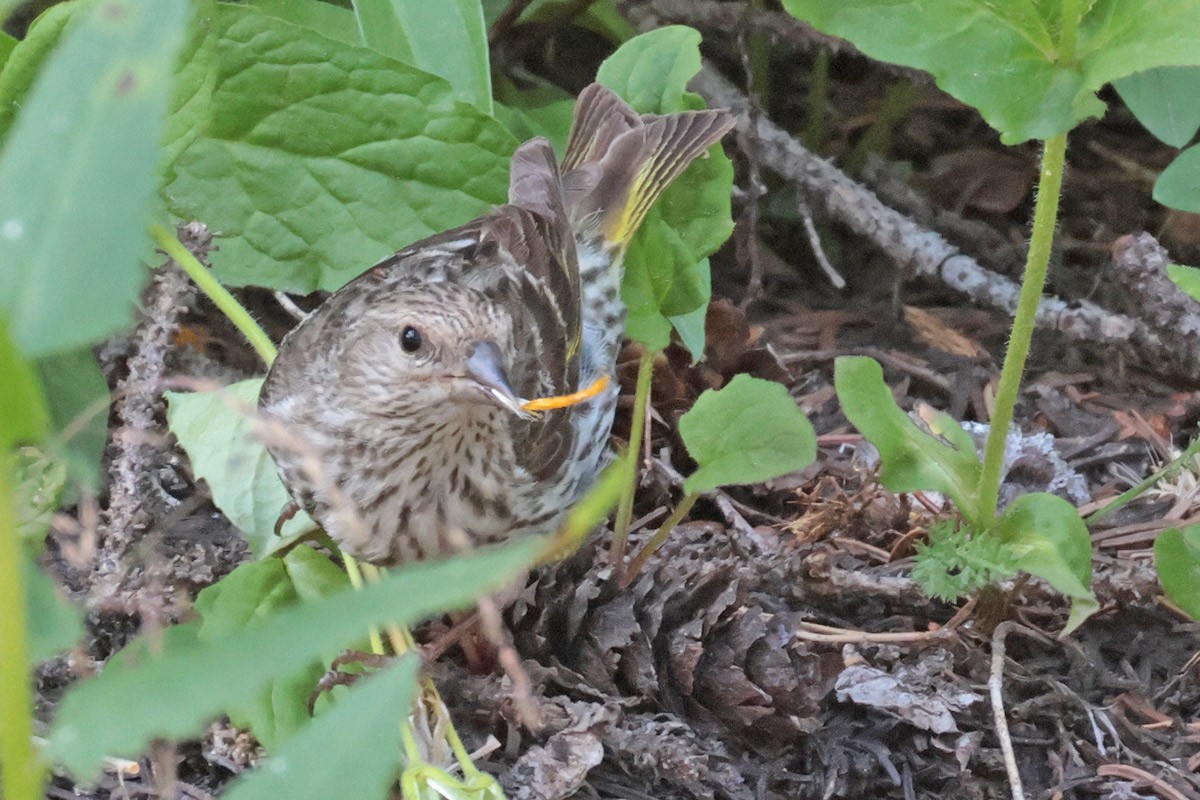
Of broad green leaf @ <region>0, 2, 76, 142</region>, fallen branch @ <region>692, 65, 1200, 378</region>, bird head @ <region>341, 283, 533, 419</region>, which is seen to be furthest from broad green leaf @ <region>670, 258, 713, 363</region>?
broad green leaf @ <region>0, 2, 76, 142</region>

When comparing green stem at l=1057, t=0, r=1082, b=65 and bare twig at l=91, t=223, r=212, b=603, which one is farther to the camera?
bare twig at l=91, t=223, r=212, b=603

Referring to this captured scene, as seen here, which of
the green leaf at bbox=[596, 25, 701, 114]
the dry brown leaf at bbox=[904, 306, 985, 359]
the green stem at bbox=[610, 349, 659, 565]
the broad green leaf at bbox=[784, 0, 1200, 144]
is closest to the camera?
the broad green leaf at bbox=[784, 0, 1200, 144]

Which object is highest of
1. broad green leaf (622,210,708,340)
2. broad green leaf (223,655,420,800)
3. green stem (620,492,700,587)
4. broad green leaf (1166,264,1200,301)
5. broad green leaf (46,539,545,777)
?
broad green leaf (46,539,545,777)

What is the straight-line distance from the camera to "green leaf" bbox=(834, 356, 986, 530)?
173 cm

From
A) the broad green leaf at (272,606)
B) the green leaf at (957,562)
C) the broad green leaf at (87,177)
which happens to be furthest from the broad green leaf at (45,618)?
the green leaf at (957,562)

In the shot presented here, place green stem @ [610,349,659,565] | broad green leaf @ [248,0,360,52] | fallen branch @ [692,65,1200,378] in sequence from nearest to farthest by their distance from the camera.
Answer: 1. green stem @ [610,349,659,565]
2. fallen branch @ [692,65,1200,378]
3. broad green leaf @ [248,0,360,52]

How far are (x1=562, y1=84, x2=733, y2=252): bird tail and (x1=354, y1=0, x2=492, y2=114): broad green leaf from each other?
200mm

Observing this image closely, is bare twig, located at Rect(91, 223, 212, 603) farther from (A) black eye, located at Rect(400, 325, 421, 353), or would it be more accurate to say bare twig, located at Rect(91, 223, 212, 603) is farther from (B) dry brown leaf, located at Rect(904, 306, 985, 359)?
(B) dry brown leaf, located at Rect(904, 306, 985, 359)

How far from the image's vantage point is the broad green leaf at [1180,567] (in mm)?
1688

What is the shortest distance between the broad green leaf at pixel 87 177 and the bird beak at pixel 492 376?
1.03 meters

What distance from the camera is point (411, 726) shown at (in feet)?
4.57

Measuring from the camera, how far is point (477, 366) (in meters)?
1.63

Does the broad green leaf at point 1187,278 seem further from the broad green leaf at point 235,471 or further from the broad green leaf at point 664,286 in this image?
the broad green leaf at point 235,471

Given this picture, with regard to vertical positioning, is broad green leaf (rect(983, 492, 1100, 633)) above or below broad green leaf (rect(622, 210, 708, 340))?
below
